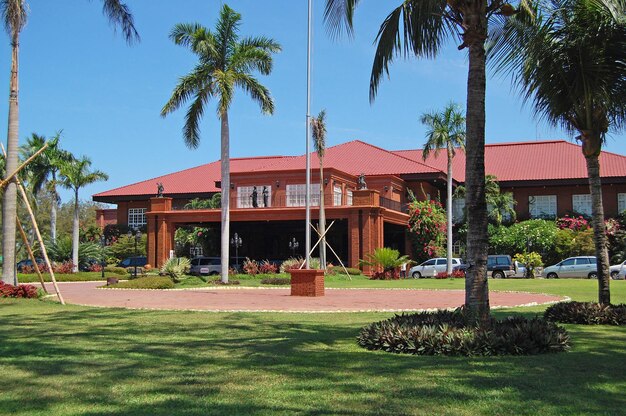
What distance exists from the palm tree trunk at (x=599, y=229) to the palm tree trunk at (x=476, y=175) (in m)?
3.82

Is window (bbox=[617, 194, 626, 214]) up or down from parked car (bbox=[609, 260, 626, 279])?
up

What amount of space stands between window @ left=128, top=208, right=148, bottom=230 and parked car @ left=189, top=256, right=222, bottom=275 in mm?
14820

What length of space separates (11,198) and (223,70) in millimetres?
13321

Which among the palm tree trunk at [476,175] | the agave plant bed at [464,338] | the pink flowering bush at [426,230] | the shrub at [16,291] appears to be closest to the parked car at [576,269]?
the pink flowering bush at [426,230]

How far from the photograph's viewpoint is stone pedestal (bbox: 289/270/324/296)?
2050 cm

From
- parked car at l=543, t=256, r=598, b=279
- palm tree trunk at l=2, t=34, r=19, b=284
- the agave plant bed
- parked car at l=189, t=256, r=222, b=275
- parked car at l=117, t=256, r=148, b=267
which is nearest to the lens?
the agave plant bed

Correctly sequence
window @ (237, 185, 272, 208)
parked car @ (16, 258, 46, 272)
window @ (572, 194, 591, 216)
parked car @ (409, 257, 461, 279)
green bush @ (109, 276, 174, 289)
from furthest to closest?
window @ (572, 194, 591, 216) < window @ (237, 185, 272, 208) < parked car @ (16, 258, 46, 272) < parked car @ (409, 257, 461, 279) < green bush @ (109, 276, 174, 289)

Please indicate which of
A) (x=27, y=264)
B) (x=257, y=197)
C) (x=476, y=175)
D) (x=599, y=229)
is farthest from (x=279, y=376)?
(x=27, y=264)

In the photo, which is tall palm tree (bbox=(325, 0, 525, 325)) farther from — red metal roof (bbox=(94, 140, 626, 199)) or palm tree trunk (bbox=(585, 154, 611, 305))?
red metal roof (bbox=(94, 140, 626, 199))

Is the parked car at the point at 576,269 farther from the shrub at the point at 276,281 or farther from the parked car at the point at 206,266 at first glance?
the parked car at the point at 206,266

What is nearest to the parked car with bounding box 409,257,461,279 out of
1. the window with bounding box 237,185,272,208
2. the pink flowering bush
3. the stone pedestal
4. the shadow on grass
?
the pink flowering bush

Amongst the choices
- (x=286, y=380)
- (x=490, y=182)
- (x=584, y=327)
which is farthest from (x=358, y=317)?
(x=490, y=182)

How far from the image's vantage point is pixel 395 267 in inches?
1409

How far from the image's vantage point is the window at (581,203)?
46.8 m
